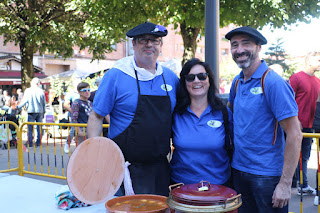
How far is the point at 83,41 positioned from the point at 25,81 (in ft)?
9.23

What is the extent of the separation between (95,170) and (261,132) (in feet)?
3.67

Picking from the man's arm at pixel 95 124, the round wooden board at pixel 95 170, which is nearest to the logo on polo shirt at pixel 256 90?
the round wooden board at pixel 95 170

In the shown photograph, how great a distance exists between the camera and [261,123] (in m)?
2.34

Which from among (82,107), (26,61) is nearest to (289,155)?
(82,107)

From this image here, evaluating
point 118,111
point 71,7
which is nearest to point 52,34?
point 71,7

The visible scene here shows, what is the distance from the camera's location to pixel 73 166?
1.84 meters

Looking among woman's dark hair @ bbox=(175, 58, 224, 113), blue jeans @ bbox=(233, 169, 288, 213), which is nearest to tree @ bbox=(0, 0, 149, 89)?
woman's dark hair @ bbox=(175, 58, 224, 113)

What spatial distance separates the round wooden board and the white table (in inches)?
6.7

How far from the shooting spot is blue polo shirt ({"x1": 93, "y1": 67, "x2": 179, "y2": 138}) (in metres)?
2.58

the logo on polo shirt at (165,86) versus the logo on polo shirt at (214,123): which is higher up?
the logo on polo shirt at (165,86)

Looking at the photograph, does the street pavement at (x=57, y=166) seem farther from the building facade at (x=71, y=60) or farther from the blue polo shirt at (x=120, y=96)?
the building facade at (x=71, y=60)

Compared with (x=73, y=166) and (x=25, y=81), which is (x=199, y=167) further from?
(x=25, y=81)

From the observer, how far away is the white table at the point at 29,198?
216 centimetres

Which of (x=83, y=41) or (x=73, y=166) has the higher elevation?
(x=83, y=41)
